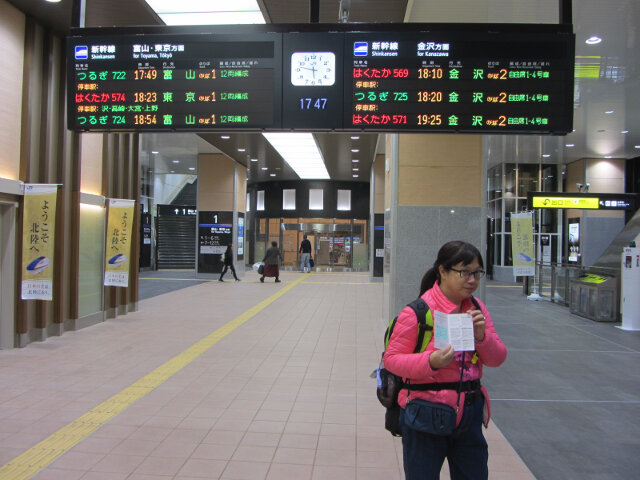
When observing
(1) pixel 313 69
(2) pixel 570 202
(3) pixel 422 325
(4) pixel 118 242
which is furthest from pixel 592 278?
(3) pixel 422 325

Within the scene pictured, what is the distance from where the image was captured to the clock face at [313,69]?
387 centimetres

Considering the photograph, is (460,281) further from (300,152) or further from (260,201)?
(260,201)

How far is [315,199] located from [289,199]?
145 cm

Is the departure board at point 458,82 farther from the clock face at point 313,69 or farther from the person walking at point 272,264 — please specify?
the person walking at point 272,264

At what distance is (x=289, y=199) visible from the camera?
83.1 feet

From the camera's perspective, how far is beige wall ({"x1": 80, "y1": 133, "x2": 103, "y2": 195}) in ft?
25.0

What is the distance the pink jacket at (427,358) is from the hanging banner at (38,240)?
18.8ft

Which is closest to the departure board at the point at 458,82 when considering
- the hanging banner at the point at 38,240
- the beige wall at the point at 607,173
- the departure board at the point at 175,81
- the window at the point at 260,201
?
the departure board at the point at 175,81

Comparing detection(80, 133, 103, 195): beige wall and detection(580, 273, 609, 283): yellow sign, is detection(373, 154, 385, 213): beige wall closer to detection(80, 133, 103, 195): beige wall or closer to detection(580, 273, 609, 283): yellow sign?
detection(580, 273, 609, 283): yellow sign

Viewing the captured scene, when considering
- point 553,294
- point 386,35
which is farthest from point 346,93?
point 553,294

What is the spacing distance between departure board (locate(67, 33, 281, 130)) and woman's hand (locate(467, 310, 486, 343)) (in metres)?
2.69

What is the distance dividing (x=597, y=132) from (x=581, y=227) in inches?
213

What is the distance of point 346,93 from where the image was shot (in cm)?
391

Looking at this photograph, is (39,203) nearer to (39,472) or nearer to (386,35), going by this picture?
(39,472)
